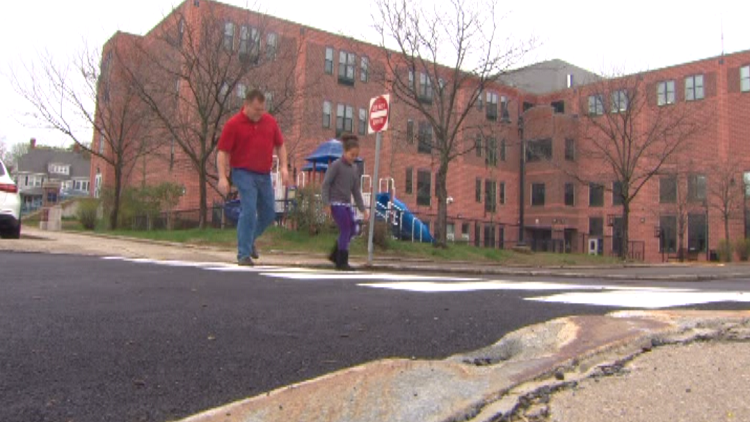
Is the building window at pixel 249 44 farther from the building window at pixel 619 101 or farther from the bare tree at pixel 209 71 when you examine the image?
the building window at pixel 619 101

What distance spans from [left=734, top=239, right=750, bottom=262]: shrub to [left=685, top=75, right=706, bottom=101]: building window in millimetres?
14899

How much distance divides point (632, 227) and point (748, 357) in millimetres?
48638

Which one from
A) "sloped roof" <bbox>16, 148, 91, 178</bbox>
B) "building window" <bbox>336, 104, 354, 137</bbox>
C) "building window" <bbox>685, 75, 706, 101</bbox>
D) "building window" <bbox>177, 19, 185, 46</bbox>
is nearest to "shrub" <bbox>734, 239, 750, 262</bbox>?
"building window" <bbox>685, 75, 706, 101</bbox>

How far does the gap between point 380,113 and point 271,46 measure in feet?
46.8

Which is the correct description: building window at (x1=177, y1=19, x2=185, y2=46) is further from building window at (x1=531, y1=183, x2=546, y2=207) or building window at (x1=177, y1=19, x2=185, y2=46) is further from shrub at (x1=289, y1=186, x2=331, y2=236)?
building window at (x1=531, y1=183, x2=546, y2=207)

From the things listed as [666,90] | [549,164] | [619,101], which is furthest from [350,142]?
[666,90]

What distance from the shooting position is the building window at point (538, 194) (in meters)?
51.3

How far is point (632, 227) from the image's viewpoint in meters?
47.2

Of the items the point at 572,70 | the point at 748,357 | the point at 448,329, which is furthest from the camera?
the point at 572,70

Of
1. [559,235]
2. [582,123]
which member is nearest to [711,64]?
[582,123]

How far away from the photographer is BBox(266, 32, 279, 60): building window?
74.6ft

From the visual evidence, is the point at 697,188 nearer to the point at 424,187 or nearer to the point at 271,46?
the point at 424,187

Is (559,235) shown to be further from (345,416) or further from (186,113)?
(345,416)

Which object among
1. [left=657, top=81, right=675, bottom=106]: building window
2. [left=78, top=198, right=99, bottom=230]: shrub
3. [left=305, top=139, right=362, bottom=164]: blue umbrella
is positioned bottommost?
[left=78, top=198, right=99, bottom=230]: shrub
